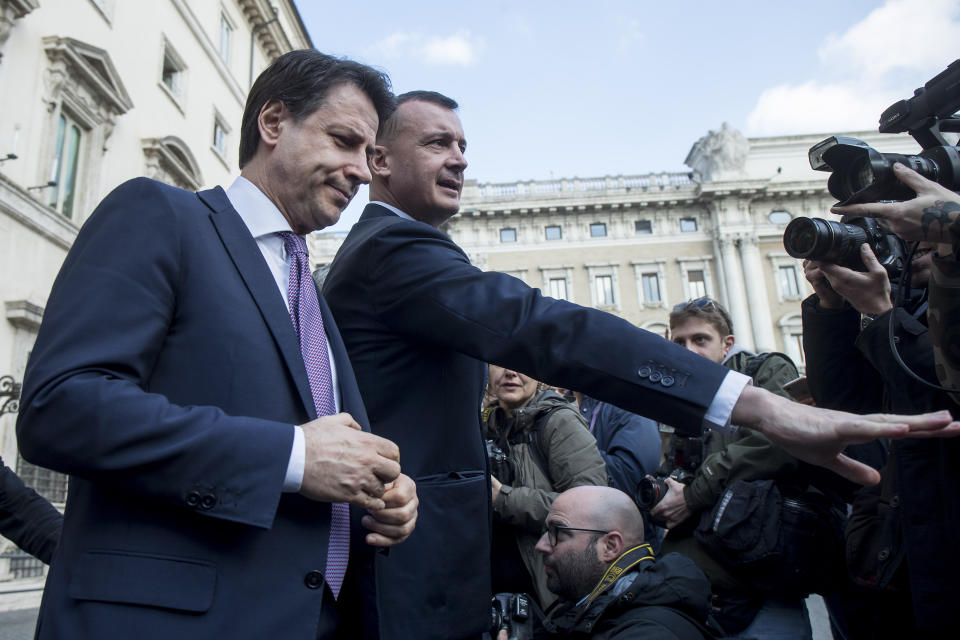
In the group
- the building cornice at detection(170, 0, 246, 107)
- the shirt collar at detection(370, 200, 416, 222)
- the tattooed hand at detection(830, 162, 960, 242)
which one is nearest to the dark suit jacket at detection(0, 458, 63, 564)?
the shirt collar at detection(370, 200, 416, 222)

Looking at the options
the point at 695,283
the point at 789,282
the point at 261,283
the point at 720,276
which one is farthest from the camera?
the point at 695,283

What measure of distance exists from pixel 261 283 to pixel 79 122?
12116 mm

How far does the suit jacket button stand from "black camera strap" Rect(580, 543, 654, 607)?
1.72 m

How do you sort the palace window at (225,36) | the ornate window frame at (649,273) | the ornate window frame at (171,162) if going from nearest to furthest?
the ornate window frame at (171,162) < the palace window at (225,36) < the ornate window frame at (649,273)

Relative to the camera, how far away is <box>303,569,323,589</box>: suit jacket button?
1516 millimetres

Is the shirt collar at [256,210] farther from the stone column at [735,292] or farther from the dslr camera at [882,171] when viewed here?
the stone column at [735,292]

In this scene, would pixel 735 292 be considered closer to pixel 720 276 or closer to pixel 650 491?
pixel 720 276

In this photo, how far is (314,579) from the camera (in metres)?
1.53

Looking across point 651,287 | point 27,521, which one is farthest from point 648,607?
point 651,287

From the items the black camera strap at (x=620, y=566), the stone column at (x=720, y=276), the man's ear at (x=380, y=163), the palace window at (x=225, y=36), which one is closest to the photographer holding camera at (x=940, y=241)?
the black camera strap at (x=620, y=566)

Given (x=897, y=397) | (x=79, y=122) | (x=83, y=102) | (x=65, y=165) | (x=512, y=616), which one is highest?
(x=83, y=102)

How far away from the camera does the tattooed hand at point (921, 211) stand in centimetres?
224

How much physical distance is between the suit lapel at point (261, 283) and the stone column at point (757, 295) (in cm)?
3406

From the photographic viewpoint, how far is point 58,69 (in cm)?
1083
